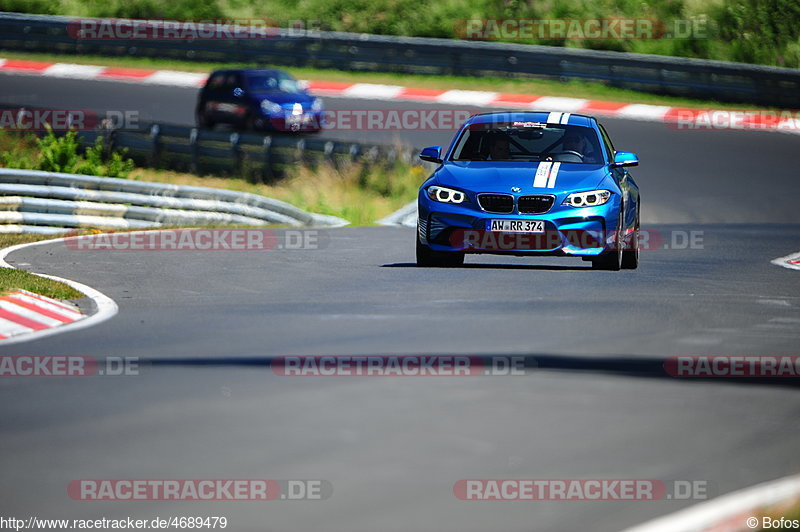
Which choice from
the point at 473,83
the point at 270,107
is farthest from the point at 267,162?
the point at 473,83

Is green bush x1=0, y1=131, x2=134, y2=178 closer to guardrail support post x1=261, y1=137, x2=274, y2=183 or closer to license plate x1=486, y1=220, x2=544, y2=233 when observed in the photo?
guardrail support post x1=261, y1=137, x2=274, y2=183

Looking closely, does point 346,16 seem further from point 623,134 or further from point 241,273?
point 241,273

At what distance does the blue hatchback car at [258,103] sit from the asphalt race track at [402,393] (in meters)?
11.9

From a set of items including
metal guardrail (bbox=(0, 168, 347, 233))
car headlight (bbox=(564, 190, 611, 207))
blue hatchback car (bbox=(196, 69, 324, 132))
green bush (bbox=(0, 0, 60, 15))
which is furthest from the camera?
green bush (bbox=(0, 0, 60, 15))

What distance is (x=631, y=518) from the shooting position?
19.3 feet

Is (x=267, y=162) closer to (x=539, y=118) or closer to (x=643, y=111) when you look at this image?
(x=643, y=111)

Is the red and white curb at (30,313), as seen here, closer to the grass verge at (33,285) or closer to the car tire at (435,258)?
the grass verge at (33,285)

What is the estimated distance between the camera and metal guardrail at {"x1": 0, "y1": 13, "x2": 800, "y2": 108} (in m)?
30.3

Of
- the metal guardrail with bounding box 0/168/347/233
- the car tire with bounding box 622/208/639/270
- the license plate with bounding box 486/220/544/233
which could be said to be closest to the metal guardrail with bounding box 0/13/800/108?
the metal guardrail with bounding box 0/168/347/233

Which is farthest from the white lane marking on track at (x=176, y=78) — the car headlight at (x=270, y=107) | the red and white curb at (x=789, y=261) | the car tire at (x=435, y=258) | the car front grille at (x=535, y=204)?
the car front grille at (x=535, y=204)

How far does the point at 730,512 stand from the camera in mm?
5855

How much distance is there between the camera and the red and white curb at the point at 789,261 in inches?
644

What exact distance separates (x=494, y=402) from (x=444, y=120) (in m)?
21.7

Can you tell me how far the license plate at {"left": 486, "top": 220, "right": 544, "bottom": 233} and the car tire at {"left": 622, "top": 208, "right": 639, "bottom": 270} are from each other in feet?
5.44
